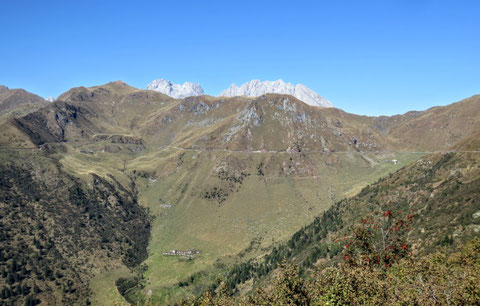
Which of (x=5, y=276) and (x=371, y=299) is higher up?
(x=371, y=299)

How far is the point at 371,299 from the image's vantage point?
110 feet

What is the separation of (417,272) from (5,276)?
20879 centimetres

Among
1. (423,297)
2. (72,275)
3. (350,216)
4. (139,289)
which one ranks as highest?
(423,297)

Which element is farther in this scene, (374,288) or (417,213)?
(417,213)

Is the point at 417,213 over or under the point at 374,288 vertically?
under

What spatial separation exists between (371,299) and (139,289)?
7647 inches

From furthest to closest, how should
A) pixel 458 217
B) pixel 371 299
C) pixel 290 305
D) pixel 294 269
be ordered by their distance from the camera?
pixel 458 217 → pixel 294 269 → pixel 290 305 → pixel 371 299

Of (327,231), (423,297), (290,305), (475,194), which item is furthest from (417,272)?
(327,231)

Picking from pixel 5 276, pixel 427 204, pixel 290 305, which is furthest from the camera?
pixel 5 276

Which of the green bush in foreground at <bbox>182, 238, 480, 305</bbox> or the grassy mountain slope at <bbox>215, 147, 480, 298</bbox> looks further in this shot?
the grassy mountain slope at <bbox>215, 147, 480, 298</bbox>

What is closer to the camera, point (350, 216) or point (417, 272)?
point (417, 272)

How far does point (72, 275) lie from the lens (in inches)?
7269

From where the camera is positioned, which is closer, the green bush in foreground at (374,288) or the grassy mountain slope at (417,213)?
the green bush in foreground at (374,288)

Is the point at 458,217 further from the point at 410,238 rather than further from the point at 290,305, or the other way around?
the point at 290,305
